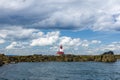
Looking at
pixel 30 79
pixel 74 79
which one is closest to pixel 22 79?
pixel 30 79

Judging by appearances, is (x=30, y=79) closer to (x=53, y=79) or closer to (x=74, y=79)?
(x=53, y=79)

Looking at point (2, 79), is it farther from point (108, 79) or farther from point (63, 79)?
point (108, 79)

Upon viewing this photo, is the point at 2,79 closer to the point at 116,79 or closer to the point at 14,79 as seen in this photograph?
the point at 14,79

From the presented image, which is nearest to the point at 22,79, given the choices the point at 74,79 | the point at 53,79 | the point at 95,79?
the point at 53,79

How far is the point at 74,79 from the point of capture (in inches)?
3292

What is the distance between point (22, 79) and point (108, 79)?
25056 millimetres

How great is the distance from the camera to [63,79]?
274 ft

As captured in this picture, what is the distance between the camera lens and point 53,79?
84188mm

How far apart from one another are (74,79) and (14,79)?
17416 mm

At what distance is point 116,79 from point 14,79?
2964 centimetres

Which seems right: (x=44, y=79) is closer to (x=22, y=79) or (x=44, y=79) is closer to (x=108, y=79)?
(x=22, y=79)

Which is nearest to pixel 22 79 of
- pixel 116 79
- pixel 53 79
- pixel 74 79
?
pixel 53 79

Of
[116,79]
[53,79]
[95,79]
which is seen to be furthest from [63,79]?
[116,79]

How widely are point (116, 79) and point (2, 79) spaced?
3325 centimetres
